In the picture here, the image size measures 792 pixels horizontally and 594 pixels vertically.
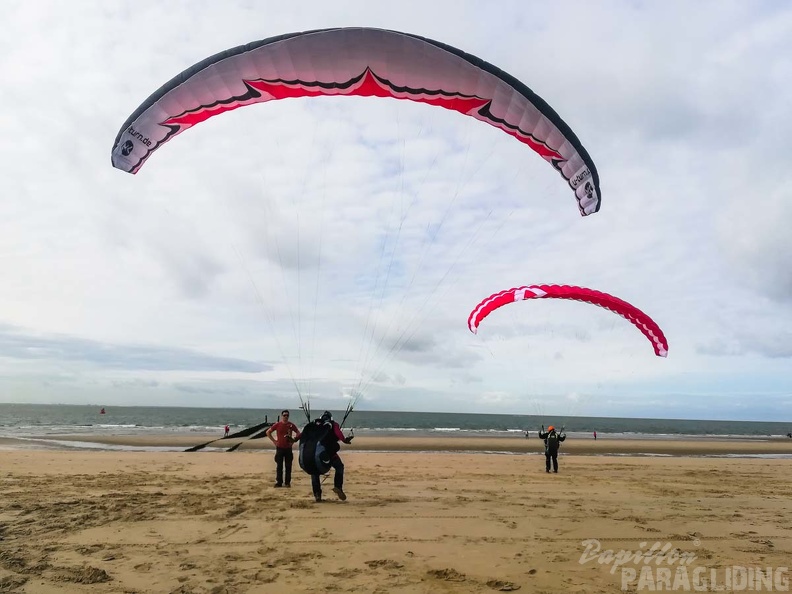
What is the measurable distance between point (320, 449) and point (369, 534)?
6.04 ft

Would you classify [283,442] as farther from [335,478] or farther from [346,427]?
[346,427]

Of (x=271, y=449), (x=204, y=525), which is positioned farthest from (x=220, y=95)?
(x=271, y=449)

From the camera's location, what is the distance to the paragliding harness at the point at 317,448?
23.9 ft

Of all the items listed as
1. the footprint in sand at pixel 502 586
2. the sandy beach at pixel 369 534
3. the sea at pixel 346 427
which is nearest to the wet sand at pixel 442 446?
the sea at pixel 346 427

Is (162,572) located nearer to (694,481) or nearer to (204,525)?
(204,525)

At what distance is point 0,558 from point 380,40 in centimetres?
714

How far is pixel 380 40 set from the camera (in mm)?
6445

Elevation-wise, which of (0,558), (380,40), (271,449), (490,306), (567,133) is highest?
(380,40)

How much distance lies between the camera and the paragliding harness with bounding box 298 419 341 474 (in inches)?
287

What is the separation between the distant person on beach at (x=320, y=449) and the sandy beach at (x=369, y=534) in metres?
0.30

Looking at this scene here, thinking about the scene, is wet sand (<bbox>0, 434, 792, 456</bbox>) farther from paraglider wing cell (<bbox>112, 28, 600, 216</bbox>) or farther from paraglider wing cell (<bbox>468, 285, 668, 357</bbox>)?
paraglider wing cell (<bbox>112, 28, 600, 216</bbox>)

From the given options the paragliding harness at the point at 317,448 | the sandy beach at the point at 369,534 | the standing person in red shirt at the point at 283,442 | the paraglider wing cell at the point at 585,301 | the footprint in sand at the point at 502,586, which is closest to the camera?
the footprint in sand at the point at 502,586

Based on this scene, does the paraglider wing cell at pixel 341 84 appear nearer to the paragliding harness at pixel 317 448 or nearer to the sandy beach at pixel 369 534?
the paragliding harness at pixel 317 448

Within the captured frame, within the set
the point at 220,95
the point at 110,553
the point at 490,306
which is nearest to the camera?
the point at 110,553
